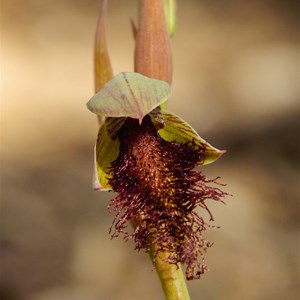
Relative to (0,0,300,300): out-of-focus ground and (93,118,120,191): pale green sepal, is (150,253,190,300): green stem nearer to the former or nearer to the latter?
(93,118,120,191): pale green sepal

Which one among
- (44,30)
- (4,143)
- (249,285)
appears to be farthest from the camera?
(44,30)

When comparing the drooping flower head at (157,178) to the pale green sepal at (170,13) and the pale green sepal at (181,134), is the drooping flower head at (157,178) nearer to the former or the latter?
the pale green sepal at (181,134)

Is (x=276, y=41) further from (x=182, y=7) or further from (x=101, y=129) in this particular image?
(x=101, y=129)

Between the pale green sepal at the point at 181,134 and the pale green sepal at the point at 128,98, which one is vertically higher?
the pale green sepal at the point at 128,98

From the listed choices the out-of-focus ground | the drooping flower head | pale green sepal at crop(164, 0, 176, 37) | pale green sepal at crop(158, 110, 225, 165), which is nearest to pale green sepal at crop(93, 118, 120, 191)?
the drooping flower head

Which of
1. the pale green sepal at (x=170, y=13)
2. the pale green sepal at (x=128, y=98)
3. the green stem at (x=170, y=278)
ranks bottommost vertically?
the green stem at (x=170, y=278)

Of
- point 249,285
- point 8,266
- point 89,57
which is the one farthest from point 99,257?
point 89,57

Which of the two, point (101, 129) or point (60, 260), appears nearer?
point (101, 129)

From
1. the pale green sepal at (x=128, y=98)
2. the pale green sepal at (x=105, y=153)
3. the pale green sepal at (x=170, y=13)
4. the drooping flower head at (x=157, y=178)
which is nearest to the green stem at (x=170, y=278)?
the drooping flower head at (x=157, y=178)
